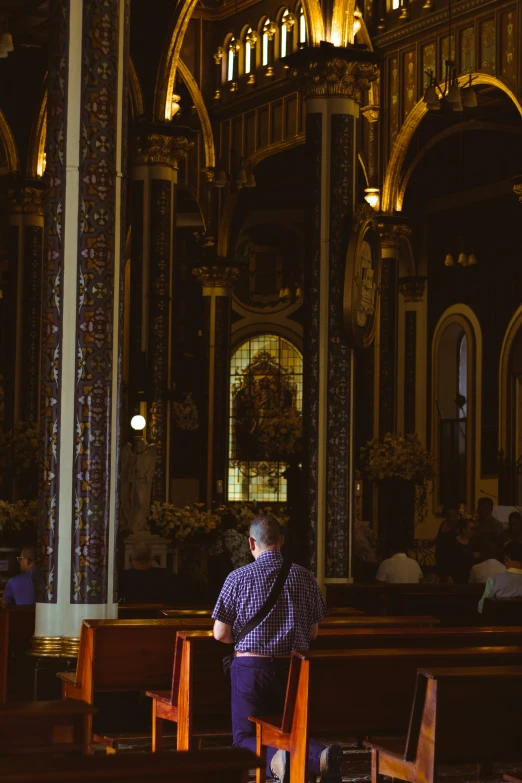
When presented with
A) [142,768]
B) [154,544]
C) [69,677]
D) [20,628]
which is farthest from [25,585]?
[142,768]

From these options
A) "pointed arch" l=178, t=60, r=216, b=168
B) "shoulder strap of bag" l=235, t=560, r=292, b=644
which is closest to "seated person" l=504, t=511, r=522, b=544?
"pointed arch" l=178, t=60, r=216, b=168

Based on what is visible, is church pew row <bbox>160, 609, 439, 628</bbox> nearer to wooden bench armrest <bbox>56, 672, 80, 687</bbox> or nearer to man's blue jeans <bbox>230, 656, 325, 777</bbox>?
wooden bench armrest <bbox>56, 672, 80, 687</bbox>

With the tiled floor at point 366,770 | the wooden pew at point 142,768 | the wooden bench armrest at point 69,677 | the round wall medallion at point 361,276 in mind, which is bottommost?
the tiled floor at point 366,770

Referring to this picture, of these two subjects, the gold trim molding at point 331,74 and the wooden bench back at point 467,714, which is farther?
the gold trim molding at point 331,74

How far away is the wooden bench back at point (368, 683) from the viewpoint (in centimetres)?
715

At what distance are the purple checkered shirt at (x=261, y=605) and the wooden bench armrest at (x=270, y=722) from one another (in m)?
0.33

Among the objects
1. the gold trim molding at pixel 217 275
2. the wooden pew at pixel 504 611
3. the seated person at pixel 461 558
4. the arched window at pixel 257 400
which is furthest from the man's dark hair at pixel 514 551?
the arched window at pixel 257 400

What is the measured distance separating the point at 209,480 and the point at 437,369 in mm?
5730

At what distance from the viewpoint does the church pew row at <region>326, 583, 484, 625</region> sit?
1285 cm

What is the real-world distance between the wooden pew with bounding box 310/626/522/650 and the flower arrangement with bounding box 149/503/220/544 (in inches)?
269

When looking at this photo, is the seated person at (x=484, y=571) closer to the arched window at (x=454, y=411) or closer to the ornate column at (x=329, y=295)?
the ornate column at (x=329, y=295)

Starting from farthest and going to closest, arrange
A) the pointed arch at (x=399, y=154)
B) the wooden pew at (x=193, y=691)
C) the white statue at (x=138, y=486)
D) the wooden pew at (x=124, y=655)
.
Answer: the pointed arch at (x=399, y=154), the white statue at (x=138, y=486), the wooden pew at (x=124, y=655), the wooden pew at (x=193, y=691)

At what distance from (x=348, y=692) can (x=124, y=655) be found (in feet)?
6.62

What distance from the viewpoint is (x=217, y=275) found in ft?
88.8
